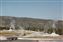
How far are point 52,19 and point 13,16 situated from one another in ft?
2.54

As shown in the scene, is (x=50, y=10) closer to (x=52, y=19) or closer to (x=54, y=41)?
(x=52, y=19)

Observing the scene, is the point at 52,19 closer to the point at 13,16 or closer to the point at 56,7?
the point at 56,7

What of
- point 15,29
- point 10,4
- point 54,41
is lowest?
point 54,41

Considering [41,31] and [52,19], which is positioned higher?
[52,19]

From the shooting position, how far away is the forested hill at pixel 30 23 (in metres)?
3.77

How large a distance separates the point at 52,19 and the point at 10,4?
88cm

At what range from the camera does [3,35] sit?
3.76 meters

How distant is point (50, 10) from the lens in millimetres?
3746

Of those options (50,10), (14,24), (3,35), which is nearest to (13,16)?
(14,24)

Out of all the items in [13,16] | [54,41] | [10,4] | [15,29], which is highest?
[10,4]

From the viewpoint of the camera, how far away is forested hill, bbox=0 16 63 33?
377 centimetres

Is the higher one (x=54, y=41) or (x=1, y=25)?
(x=1, y=25)

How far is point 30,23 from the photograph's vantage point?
3789mm

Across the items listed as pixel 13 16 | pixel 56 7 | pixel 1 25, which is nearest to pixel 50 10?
pixel 56 7
